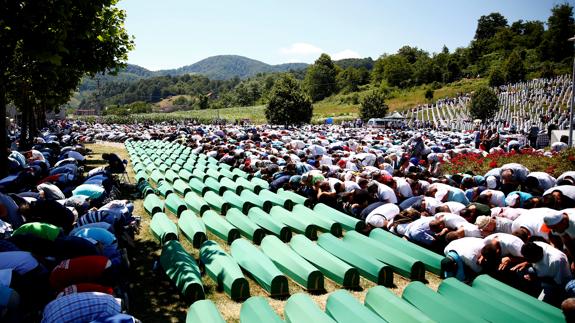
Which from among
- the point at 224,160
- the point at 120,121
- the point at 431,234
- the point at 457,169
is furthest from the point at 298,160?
the point at 120,121

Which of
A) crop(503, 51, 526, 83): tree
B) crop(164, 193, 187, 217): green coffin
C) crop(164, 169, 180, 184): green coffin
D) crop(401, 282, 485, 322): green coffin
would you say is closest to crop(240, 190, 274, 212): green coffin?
crop(164, 193, 187, 217): green coffin

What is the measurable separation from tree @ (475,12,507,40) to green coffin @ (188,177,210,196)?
5754 inches

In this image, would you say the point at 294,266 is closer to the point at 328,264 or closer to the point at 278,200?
the point at 328,264

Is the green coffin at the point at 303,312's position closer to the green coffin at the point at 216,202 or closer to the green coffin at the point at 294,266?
the green coffin at the point at 294,266

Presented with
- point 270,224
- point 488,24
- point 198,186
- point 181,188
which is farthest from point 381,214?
point 488,24

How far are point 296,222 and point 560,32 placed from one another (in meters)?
99.0

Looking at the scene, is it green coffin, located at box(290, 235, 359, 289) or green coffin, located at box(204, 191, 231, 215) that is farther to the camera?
green coffin, located at box(204, 191, 231, 215)

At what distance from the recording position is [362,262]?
6.61 metres

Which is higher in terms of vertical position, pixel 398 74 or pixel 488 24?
pixel 488 24

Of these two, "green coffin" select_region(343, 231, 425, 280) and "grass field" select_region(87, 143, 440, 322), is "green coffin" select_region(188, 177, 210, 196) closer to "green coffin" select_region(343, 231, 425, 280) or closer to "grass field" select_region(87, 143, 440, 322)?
"grass field" select_region(87, 143, 440, 322)

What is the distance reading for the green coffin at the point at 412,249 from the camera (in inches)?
259

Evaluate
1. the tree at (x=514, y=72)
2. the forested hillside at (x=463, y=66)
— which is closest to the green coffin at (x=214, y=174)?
the forested hillside at (x=463, y=66)

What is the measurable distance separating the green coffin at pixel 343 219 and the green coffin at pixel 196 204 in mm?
2789

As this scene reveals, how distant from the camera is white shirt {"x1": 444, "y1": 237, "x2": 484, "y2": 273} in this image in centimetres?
615
